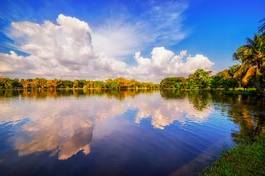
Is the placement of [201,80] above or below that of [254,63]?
below

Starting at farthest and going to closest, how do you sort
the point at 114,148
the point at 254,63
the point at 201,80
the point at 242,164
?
the point at 201,80, the point at 254,63, the point at 114,148, the point at 242,164

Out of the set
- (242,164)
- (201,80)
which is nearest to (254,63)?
(242,164)

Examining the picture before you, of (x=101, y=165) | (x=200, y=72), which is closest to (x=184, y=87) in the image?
(x=200, y=72)

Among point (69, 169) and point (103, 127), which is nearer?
point (69, 169)

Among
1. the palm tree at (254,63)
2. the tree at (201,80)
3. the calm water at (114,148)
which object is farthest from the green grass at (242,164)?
the tree at (201,80)

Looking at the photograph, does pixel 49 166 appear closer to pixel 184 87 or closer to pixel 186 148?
pixel 186 148

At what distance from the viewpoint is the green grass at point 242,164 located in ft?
25.4

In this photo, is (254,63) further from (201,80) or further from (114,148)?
(201,80)

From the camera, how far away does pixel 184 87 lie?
164 meters

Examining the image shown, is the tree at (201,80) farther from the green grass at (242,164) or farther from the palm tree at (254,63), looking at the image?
the green grass at (242,164)

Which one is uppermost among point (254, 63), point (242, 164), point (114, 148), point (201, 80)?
point (254, 63)

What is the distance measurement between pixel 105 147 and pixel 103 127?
614 cm

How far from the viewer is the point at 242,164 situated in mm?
8477

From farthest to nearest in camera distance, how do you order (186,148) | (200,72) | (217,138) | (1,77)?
(1,77) → (200,72) → (217,138) → (186,148)
